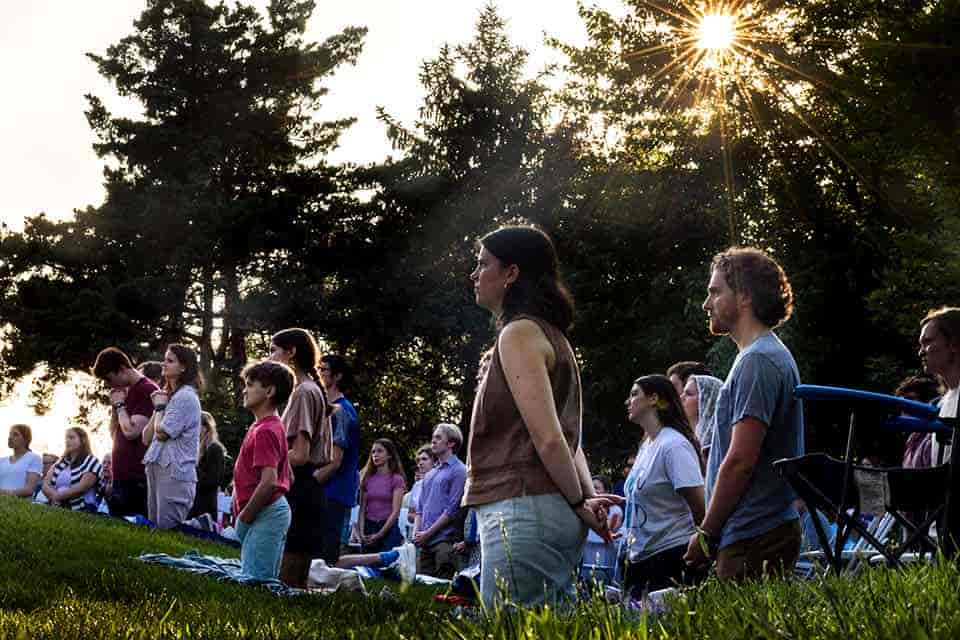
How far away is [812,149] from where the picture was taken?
30250 mm

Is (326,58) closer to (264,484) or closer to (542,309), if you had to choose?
(264,484)

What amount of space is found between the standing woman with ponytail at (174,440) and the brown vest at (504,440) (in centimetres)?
856

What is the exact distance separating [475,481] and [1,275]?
112ft

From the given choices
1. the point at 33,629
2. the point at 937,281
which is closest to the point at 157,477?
the point at 33,629

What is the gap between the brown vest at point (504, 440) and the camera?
439cm

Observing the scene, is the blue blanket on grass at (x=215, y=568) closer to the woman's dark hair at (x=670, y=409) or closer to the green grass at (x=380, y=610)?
the green grass at (x=380, y=610)

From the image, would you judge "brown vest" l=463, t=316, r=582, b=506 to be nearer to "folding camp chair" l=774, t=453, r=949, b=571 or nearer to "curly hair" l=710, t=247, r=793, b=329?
"curly hair" l=710, t=247, r=793, b=329

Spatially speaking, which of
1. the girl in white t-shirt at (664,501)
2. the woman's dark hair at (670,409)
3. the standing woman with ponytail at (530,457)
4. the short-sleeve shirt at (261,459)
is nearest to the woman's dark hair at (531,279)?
the standing woman with ponytail at (530,457)

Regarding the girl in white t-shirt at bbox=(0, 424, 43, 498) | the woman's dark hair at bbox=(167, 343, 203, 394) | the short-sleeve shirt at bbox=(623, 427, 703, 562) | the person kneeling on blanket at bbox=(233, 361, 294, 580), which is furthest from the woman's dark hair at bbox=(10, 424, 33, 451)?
the short-sleeve shirt at bbox=(623, 427, 703, 562)

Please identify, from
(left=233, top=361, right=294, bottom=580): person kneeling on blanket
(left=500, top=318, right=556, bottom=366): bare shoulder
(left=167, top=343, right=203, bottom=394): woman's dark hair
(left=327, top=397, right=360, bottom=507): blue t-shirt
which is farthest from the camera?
(left=167, top=343, right=203, bottom=394): woman's dark hair

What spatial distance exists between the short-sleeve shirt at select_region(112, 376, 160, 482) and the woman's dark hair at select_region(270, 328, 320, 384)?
16.1 feet

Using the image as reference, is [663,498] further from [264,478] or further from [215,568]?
[215,568]

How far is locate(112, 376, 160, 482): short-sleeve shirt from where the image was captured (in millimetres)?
13828

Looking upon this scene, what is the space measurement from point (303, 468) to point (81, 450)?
8.49 metres
